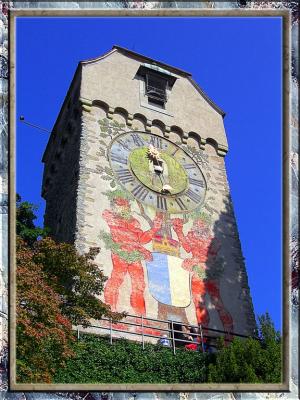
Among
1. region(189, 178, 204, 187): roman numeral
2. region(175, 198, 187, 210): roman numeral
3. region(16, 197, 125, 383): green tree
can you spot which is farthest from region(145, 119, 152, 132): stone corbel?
region(16, 197, 125, 383): green tree

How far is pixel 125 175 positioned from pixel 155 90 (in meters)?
2.56

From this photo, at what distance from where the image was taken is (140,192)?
16375 mm

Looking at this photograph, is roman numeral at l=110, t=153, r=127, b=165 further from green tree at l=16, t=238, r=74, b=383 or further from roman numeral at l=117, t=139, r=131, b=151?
green tree at l=16, t=238, r=74, b=383

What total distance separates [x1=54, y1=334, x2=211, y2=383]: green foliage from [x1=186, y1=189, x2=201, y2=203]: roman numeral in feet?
14.0

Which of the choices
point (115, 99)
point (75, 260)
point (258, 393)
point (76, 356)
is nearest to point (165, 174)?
point (115, 99)

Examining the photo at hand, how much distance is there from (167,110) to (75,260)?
5935 mm

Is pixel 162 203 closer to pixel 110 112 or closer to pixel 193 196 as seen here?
pixel 193 196

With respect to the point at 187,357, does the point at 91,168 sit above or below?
above

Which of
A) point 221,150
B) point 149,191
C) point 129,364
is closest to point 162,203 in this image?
point 149,191

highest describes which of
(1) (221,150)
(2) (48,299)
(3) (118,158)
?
(1) (221,150)

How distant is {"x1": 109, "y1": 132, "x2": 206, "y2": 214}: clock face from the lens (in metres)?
16.5

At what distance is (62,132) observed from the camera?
17.6 m

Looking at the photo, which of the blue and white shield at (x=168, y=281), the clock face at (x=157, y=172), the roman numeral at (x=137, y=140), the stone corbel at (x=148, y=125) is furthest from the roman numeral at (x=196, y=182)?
the blue and white shield at (x=168, y=281)

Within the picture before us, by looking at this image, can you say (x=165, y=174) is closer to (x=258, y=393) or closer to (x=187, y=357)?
(x=187, y=357)
